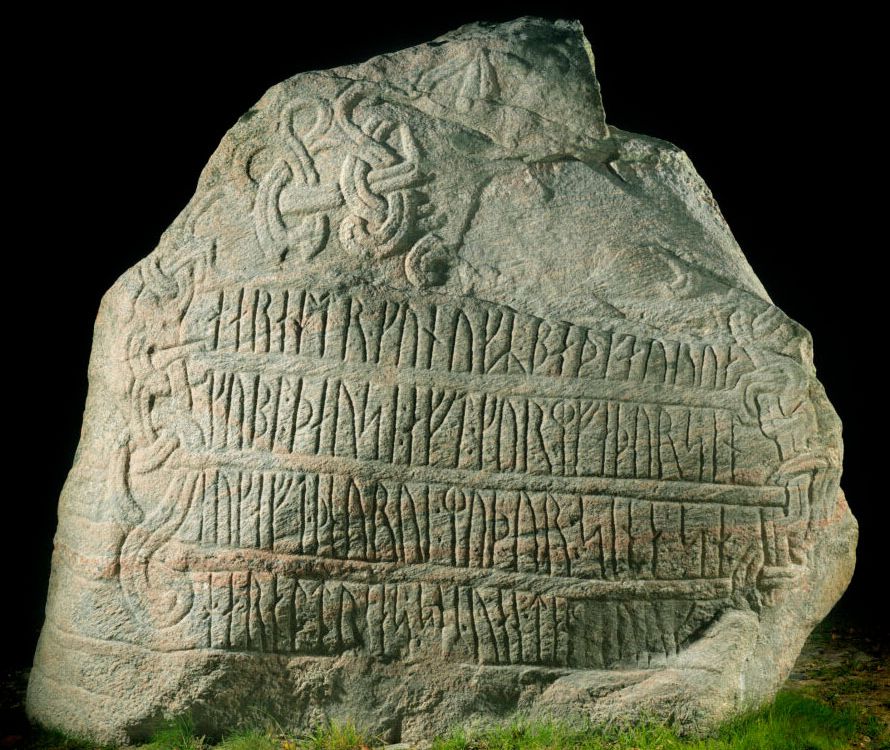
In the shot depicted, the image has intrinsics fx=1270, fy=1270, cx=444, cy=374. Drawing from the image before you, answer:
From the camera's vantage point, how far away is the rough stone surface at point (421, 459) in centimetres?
414

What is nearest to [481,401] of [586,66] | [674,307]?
[674,307]

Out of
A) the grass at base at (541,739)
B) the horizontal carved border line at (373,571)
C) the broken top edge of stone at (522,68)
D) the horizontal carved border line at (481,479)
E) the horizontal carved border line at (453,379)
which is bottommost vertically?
the grass at base at (541,739)

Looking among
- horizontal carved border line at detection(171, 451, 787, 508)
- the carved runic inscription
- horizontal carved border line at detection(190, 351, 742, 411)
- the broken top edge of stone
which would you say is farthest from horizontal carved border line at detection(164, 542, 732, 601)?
the broken top edge of stone

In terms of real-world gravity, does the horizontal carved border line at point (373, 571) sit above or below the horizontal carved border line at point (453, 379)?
below

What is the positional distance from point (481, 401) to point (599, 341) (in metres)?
0.44

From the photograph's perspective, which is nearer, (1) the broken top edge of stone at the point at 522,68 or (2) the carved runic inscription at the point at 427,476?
(2) the carved runic inscription at the point at 427,476

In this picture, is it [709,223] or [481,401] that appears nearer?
[481,401]

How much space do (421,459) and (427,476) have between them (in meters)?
0.06

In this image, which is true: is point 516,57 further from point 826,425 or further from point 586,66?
point 826,425

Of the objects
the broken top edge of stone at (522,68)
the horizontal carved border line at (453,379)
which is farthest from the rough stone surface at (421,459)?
the broken top edge of stone at (522,68)

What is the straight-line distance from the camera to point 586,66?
14.9ft

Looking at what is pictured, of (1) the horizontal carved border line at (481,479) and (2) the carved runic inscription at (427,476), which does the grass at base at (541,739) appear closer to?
(2) the carved runic inscription at (427,476)

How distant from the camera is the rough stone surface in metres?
4.14

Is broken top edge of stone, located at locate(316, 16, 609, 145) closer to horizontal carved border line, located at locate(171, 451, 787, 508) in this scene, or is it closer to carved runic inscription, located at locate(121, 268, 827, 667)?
carved runic inscription, located at locate(121, 268, 827, 667)
